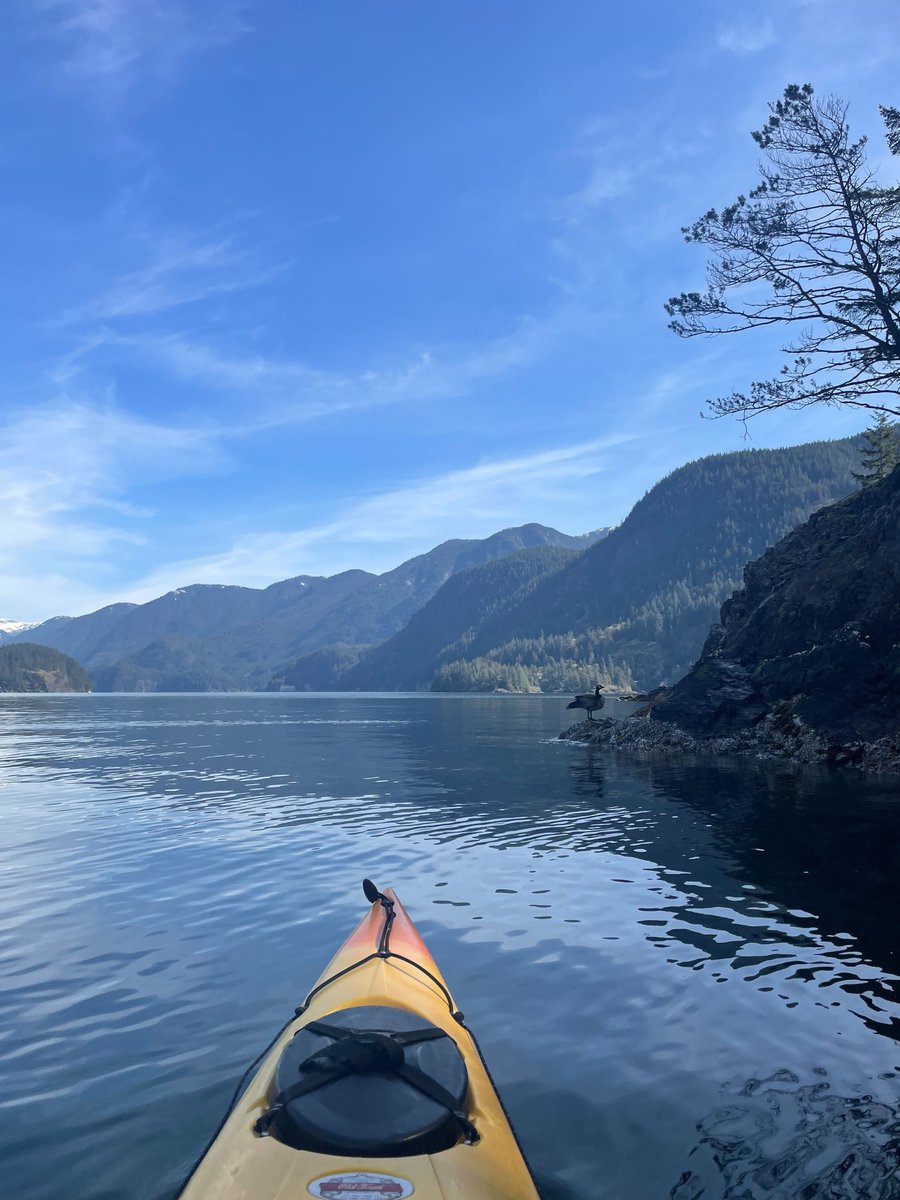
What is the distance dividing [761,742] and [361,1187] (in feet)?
133

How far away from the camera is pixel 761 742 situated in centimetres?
4119

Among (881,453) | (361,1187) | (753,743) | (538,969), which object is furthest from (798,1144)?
(881,453)

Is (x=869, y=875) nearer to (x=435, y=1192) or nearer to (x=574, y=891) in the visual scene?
(x=574, y=891)

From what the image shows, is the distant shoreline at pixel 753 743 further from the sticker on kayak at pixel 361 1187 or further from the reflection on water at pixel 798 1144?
the sticker on kayak at pixel 361 1187

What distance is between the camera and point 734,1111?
776 centimetres

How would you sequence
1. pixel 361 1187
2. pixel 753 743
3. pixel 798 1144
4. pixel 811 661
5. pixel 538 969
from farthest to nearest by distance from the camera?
1. pixel 753 743
2. pixel 811 661
3. pixel 538 969
4. pixel 798 1144
5. pixel 361 1187

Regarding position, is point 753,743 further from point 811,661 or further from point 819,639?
point 819,639

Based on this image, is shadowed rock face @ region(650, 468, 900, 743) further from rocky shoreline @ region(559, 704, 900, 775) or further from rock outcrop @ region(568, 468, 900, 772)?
rocky shoreline @ region(559, 704, 900, 775)

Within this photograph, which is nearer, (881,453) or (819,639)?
(819,639)

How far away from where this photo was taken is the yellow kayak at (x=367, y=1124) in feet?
16.6

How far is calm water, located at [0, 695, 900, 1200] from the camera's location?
7.31m

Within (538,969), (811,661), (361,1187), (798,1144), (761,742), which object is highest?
(811,661)

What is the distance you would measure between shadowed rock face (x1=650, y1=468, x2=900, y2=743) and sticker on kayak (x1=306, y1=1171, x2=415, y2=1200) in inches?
1348

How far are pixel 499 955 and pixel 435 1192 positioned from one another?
7.97m
